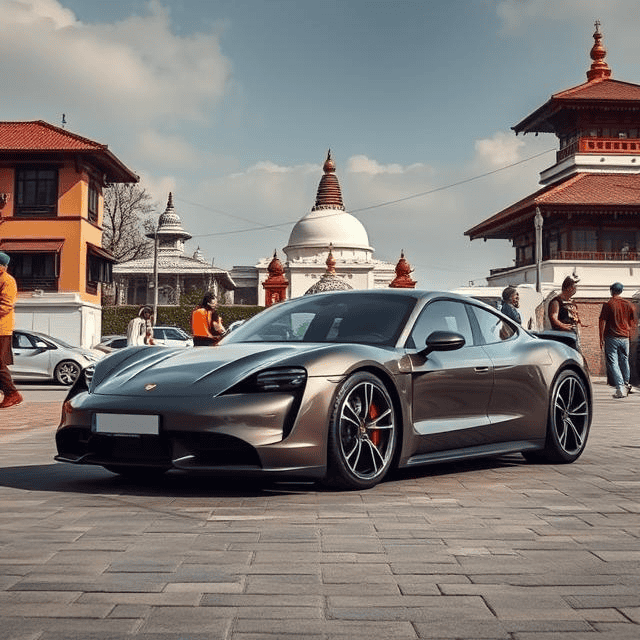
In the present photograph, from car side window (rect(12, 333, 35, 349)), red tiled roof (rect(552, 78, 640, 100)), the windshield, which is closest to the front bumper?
the windshield

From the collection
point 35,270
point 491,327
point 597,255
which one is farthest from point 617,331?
point 35,270

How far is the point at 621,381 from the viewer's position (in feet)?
57.2

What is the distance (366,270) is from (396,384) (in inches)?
2919

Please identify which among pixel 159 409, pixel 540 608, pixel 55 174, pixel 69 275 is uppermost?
pixel 55 174

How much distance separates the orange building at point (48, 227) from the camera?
150ft

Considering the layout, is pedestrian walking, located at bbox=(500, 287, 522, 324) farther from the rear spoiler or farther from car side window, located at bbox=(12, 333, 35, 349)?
car side window, located at bbox=(12, 333, 35, 349)

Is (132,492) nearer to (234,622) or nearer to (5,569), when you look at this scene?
(5,569)

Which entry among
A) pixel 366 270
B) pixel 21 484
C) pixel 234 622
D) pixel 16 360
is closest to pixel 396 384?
pixel 21 484

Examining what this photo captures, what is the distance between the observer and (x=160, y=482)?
6586 mm

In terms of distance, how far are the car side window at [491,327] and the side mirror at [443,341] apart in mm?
772

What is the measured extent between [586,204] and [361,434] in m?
41.0

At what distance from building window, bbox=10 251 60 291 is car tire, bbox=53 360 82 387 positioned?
22913mm

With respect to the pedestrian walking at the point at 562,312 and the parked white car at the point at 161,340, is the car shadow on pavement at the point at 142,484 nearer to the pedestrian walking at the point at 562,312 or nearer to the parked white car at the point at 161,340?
the pedestrian walking at the point at 562,312

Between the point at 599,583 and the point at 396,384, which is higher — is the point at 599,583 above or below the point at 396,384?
below
